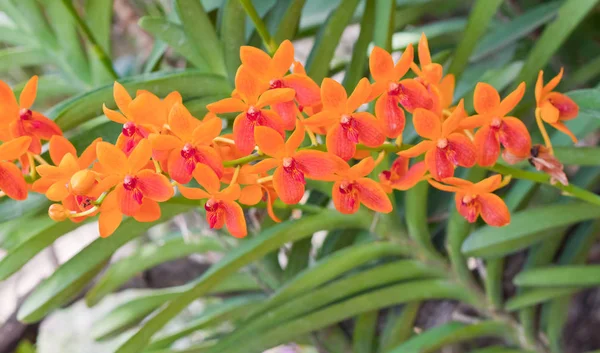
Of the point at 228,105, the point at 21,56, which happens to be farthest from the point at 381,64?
the point at 21,56

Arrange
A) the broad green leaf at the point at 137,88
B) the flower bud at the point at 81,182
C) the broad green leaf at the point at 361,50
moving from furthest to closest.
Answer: the broad green leaf at the point at 361,50 → the broad green leaf at the point at 137,88 → the flower bud at the point at 81,182

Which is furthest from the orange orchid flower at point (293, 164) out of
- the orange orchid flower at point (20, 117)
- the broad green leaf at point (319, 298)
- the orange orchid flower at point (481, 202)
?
the broad green leaf at point (319, 298)

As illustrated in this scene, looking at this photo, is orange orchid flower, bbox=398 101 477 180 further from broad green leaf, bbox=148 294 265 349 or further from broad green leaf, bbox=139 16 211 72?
broad green leaf, bbox=148 294 265 349

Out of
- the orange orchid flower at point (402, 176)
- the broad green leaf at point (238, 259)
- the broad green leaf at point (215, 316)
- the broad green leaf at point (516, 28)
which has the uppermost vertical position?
the orange orchid flower at point (402, 176)

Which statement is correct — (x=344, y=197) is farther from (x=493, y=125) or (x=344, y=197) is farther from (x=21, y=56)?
(x=21, y=56)

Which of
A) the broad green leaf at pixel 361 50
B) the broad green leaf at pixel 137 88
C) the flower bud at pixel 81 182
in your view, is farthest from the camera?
the broad green leaf at pixel 361 50

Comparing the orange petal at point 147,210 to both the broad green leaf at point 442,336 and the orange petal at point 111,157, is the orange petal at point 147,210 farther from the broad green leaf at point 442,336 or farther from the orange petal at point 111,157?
the broad green leaf at point 442,336

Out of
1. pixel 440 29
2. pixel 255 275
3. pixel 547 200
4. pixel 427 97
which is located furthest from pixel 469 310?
pixel 427 97
